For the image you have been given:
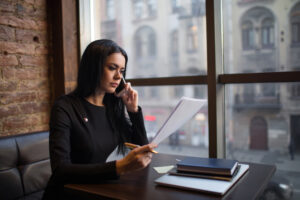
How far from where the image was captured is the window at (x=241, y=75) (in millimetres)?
1584

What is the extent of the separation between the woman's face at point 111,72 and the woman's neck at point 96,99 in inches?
3.0

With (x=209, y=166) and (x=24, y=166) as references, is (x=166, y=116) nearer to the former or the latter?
(x=24, y=166)

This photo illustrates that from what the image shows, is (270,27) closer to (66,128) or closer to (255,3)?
(255,3)

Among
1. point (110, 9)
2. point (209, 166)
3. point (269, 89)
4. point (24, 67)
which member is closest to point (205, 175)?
point (209, 166)

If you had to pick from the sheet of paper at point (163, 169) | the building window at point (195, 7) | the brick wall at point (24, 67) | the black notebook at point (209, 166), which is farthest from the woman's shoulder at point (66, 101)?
the building window at point (195, 7)

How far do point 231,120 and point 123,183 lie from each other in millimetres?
1014

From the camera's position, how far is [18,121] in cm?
199

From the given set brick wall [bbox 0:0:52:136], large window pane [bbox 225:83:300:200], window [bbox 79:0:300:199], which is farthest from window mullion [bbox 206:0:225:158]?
brick wall [bbox 0:0:52:136]

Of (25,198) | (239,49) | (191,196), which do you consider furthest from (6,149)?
(239,49)

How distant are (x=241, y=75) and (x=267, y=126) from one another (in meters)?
0.41

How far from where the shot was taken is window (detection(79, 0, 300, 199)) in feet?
5.20

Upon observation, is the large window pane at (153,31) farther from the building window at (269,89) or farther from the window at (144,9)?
the building window at (269,89)

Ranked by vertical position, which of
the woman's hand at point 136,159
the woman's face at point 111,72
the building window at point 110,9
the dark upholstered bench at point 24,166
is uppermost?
the building window at point 110,9

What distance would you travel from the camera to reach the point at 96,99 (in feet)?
4.99
